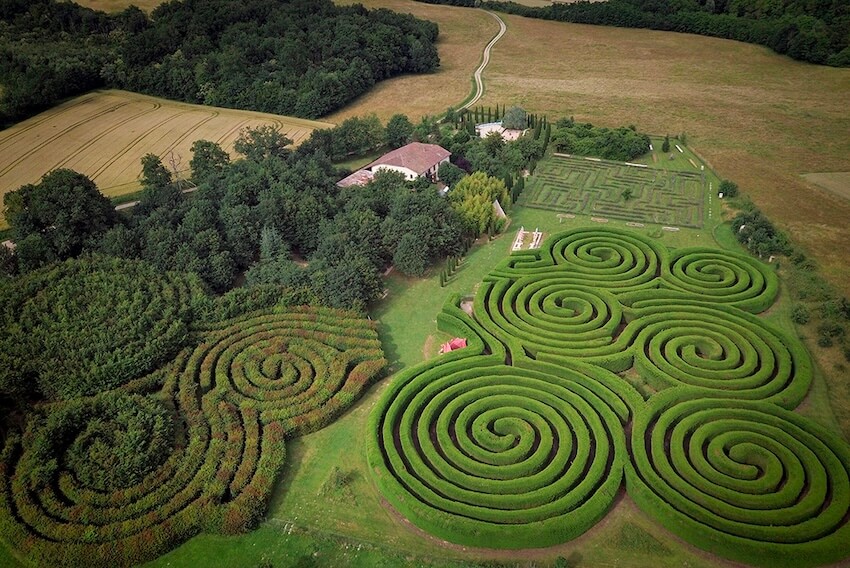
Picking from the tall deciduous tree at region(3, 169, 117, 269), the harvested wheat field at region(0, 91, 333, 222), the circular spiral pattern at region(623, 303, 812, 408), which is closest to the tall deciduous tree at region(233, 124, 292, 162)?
the harvested wheat field at region(0, 91, 333, 222)

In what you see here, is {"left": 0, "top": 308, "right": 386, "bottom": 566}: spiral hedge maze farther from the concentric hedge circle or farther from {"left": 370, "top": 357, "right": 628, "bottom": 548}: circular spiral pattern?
{"left": 370, "top": 357, "right": 628, "bottom": 548}: circular spiral pattern

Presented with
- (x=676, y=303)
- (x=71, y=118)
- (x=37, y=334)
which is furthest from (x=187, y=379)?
(x=71, y=118)

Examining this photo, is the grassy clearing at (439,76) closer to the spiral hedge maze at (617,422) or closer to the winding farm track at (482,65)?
the winding farm track at (482,65)

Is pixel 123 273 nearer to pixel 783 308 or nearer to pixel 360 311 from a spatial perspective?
pixel 360 311

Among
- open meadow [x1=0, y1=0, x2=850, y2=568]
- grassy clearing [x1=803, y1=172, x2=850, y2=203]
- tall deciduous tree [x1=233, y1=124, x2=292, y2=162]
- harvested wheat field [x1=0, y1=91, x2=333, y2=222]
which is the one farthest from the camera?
harvested wheat field [x1=0, y1=91, x2=333, y2=222]

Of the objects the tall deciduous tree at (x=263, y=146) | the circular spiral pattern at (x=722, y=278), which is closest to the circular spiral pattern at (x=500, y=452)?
the circular spiral pattern at (x=722, y=278)
